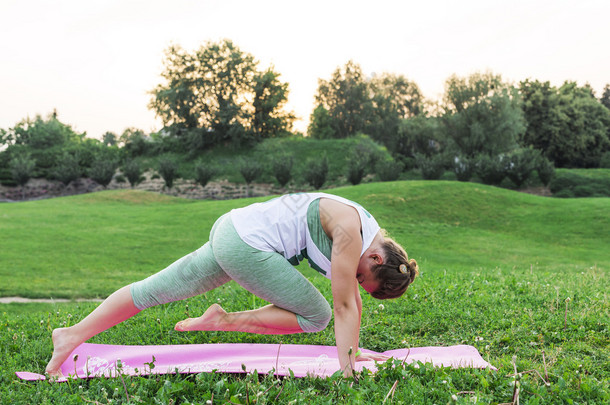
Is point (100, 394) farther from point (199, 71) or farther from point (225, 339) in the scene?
point (199, 71)

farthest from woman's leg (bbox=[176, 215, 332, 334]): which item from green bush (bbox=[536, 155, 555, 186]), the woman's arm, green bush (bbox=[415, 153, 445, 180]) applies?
green bush (bbox=[536, 155, 555, 186])

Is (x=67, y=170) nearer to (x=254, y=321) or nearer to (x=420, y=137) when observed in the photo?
(x=420, y=137)

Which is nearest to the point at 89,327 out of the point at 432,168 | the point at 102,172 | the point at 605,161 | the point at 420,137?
the point at 432,168

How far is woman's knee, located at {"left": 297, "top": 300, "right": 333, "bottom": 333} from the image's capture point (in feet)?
9.23

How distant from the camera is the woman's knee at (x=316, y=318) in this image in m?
2.81

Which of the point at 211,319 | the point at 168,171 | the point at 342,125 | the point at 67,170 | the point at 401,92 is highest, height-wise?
the point at 401,92

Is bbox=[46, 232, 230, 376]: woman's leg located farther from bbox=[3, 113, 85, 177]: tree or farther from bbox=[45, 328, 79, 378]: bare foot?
bbox=[3, 113, 85, 177]: tree

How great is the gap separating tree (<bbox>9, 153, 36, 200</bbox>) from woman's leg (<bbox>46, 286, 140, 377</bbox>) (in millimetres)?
28960

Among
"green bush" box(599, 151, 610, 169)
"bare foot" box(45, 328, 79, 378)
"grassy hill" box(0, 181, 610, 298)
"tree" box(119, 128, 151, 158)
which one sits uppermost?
"tree" box(119, 128, 151, 158)

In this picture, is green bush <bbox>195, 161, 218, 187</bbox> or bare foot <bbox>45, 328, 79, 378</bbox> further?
green bush <bbox>195, 161, 218, 187</bbox>

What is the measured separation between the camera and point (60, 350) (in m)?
2.81

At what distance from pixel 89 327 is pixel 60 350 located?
0.77 ft

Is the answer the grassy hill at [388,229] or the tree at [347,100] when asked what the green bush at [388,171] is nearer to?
the grassy hill at [388,229]

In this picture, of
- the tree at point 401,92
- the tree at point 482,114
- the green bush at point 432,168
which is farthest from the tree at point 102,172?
the tree at point 401,92
